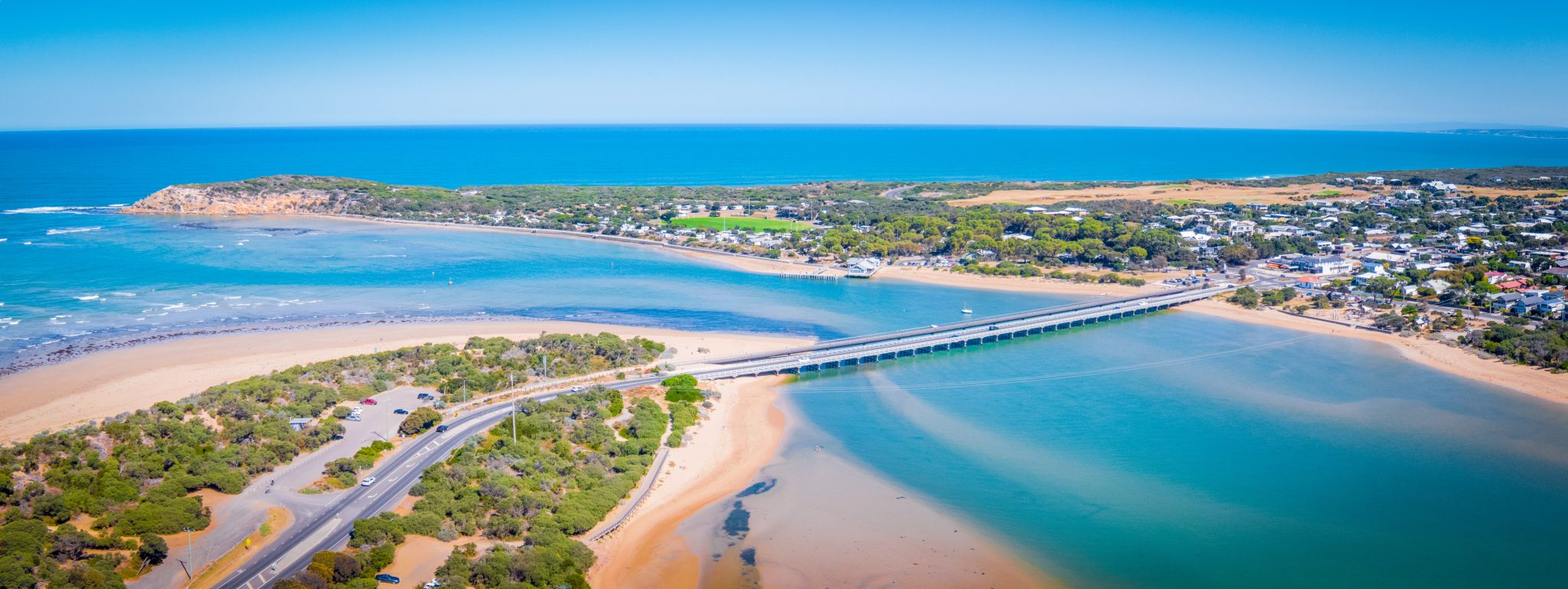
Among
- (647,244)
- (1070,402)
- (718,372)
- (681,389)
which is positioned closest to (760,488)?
(681,389)

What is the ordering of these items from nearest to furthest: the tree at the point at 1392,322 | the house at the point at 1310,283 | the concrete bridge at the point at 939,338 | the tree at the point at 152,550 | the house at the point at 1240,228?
the tree at the point at 152,550
the concrete bridge at the point at 939,338
the tree at the point at 1392,322
the house at the point at 1310,283
the house at the point at 1240,228

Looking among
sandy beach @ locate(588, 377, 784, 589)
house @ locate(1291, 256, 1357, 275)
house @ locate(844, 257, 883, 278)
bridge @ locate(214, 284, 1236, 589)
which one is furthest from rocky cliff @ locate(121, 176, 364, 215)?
Result: house @ locate(1291, 256, 1357, 275)

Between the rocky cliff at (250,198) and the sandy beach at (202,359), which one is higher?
the rocky cliff at (250,198)

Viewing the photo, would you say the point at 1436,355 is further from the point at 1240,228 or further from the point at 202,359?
the point at 202,359

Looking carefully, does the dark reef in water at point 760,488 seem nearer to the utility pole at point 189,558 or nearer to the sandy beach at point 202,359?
the sandy beach at point 202,359

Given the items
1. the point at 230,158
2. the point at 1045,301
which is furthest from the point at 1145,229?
the point at 230,158

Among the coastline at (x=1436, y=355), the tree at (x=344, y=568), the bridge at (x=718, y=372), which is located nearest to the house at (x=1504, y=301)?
the coastline at (x=1436, y=355)

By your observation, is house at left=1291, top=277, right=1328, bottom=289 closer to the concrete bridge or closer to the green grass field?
the concrete bridge
